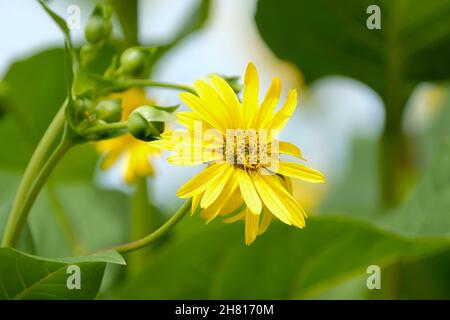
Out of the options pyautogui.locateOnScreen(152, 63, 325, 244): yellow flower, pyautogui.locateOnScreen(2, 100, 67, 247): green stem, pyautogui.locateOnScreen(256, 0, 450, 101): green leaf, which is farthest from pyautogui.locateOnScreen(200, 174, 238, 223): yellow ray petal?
pyautogui.locateOnScreen(256, 0, 450, 101): green leaf

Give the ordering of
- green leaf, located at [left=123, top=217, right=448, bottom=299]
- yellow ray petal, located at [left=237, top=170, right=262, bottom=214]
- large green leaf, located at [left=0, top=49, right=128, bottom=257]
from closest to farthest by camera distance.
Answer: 1. yellow ray petal, located at [left=237, top=170, right=262, bottom=214]
2. green leaf, located at [left=123, top=217, right=448, bottom=299]
3. large green leaf, located at [left=0, top=49, right=128, bottom=257]

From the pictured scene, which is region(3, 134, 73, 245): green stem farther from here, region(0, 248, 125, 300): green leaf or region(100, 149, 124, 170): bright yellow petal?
region(100, 149, 124, 170): bright yellow petal

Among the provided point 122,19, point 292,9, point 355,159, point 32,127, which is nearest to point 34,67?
point 32,127

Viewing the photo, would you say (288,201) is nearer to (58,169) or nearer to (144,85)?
(144,85)

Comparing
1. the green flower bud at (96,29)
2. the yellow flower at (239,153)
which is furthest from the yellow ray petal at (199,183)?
the green flower bud at (96,29)

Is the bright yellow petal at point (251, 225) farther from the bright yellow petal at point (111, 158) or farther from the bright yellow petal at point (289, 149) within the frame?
the bright yellow petal at point (111, 158)

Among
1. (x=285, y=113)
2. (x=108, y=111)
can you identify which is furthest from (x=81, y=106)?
(x=285, y=113)
